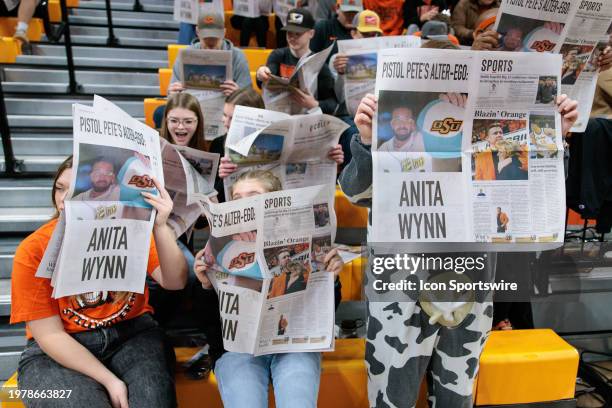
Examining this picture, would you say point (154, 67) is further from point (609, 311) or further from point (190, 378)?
point (609, 311)

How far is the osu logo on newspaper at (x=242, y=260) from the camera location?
55.5 inches

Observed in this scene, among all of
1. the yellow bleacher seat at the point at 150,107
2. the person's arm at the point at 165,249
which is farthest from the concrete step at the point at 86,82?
the person's arm at the point at 165,249

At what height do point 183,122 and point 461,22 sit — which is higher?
point 461,22

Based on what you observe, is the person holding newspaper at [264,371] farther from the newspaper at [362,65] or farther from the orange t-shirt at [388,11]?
the orange t-shirt at [388,11]

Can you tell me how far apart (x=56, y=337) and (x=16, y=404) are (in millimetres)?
320

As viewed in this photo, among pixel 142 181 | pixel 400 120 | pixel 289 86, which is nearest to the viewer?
pixel 400 120

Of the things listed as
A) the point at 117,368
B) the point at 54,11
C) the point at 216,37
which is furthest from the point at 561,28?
the point at 54,11

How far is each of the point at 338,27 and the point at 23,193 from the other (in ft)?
7.67

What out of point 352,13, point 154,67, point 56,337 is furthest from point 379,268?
point 154,67

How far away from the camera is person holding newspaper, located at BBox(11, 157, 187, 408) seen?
4.54ft

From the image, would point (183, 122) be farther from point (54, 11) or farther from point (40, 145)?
point (54, 11)

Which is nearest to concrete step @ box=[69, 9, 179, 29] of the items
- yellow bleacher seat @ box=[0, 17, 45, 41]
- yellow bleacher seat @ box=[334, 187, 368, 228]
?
yellow bleacher seat @ box=[0, 17, 45, 41]

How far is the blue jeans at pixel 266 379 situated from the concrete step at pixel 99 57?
3.23 metres

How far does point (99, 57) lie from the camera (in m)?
4.26
